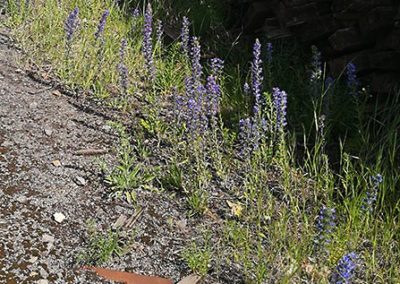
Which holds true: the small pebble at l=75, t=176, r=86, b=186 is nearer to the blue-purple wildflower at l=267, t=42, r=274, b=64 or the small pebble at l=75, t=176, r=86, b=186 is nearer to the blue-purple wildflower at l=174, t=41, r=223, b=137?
the blue-purple wildflower at l=174, t=41, r=223, b=137

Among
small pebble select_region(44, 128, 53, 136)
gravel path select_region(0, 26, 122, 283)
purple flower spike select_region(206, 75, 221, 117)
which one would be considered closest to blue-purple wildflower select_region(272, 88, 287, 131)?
purple flower spike select_region(206, 75, 221, 117)

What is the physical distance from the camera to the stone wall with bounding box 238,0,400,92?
3.93 metres

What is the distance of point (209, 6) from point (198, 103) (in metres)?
2.21

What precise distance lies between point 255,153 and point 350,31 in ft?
4.75

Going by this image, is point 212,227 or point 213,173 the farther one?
point 213,173

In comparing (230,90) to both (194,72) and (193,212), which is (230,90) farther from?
(193,212)

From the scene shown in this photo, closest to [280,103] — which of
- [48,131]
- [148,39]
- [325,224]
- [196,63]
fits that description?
[196,63]

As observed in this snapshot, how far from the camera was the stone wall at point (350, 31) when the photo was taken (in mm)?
3928

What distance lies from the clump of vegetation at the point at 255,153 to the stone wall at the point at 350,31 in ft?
0.49

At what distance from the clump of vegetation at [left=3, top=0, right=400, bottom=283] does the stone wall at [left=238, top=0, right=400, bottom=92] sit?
150mm

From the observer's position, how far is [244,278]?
2.71 meters

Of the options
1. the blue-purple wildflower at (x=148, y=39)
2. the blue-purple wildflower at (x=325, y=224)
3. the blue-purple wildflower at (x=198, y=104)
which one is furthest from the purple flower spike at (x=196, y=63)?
the blue-purple wildflower at (x=325, y=224)

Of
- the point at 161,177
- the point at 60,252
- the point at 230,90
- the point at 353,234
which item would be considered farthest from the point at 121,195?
the point at 230,90

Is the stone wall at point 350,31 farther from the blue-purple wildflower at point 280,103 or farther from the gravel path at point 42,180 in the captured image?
the gravel path at point 42,180
